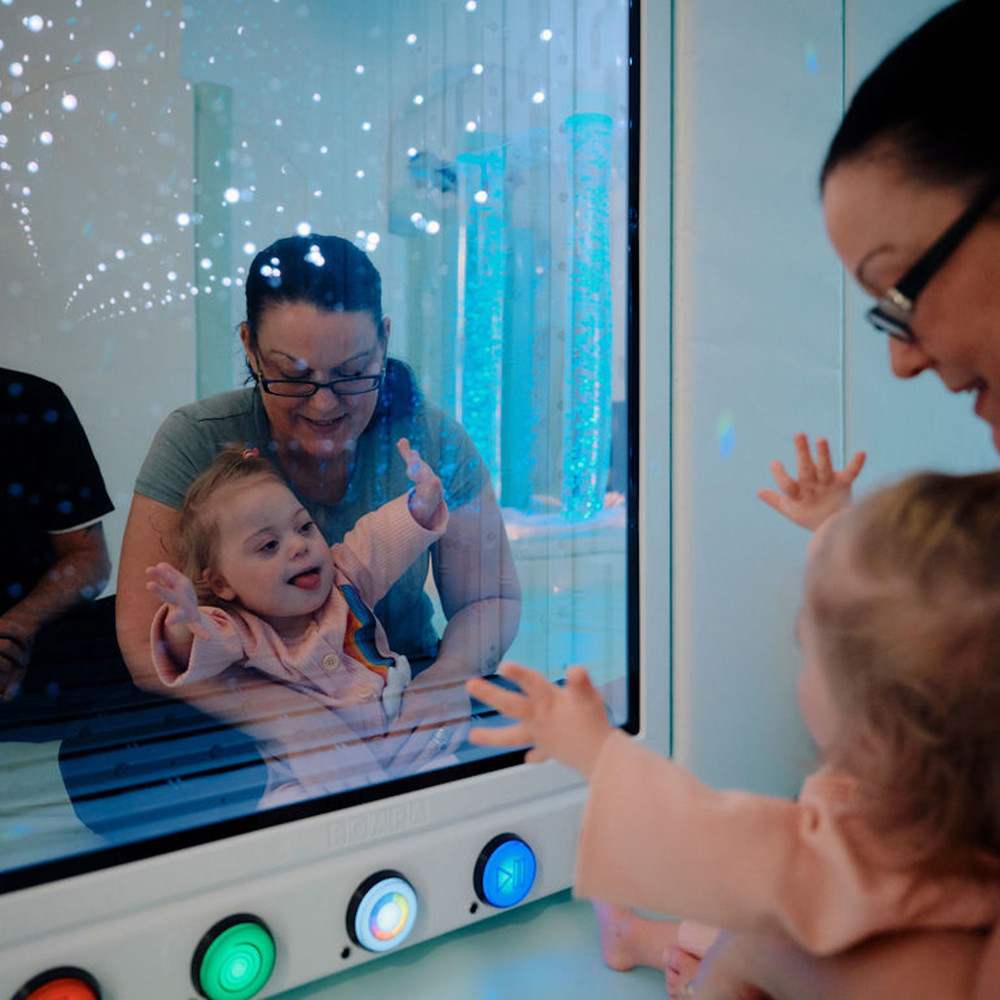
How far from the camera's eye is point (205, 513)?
2.40ft

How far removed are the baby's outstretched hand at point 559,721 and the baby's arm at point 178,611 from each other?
0.29 m

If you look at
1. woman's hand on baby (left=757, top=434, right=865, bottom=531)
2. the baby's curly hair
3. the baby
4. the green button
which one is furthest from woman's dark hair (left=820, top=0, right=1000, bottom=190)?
the green button

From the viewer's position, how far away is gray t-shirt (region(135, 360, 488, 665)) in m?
0.70

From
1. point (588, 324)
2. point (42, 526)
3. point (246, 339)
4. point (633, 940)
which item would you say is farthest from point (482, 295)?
point (633, 940)

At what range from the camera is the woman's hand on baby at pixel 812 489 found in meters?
0.88

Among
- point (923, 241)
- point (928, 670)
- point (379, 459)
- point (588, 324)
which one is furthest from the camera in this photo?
point (588, 324)

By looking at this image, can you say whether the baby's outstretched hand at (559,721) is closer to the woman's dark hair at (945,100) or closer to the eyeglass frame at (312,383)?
the eyeglass frame at (312,383)

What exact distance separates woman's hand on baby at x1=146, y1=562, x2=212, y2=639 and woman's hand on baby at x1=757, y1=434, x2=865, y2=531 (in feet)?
1.94

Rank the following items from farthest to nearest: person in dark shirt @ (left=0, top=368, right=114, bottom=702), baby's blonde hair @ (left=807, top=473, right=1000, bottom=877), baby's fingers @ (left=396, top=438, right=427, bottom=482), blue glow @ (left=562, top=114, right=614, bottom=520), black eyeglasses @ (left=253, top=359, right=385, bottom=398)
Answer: blue glow @ (left=562, top=114, right=614, bottom=520)
baby's fingers @ (left=396, top=438, right=427, bottom=482)
black eyeglasses @ (left=253, top=359, right=385, bottom=398)
person in dark shirt @ (left=0, top=368, right=114, bottom=702)
baby's blonde hair @ (left=807, top=473, right=1000, bottom=877)

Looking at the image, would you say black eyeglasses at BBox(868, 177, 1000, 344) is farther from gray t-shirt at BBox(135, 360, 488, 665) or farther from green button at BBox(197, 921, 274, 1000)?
green button at BBox(197, 921, 274, 1000)

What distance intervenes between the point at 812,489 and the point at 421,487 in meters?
0.43

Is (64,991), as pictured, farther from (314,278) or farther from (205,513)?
(314,278)

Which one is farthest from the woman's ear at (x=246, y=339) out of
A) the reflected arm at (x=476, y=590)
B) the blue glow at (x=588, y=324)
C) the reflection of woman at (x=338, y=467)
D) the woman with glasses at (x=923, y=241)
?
the woman with glasses at (x=923, y=241)

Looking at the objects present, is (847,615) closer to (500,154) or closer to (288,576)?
(288,576)
